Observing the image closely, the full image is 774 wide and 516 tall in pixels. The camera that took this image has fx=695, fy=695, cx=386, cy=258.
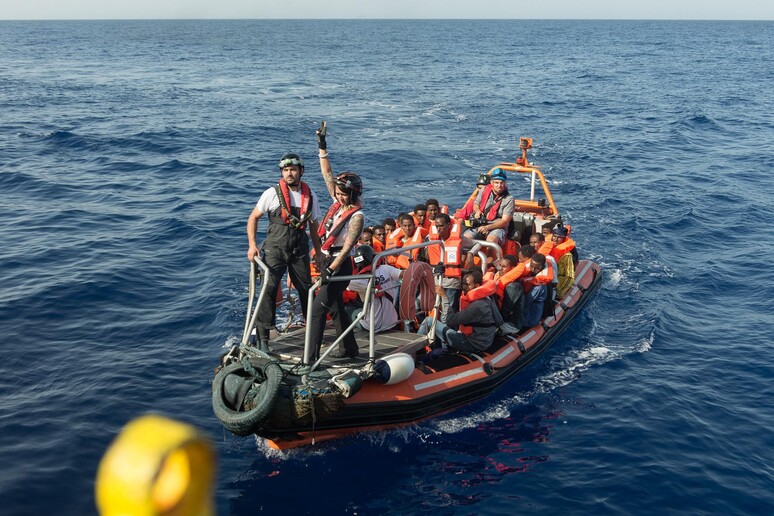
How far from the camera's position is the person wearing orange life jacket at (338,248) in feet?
25.3

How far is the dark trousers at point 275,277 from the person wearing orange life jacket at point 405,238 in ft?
10.2

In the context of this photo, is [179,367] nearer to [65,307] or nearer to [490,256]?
[65,307]

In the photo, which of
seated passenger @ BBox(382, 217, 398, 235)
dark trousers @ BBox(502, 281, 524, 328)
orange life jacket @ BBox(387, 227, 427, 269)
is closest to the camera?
dark trousers @ BBox(502, 281, 524, 328)

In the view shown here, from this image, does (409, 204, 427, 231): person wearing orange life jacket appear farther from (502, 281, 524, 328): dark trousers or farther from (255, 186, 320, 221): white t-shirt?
(255, 186, 320, 221): white t-shirt

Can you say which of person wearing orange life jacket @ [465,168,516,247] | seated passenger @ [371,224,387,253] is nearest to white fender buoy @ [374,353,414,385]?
seated passenger @ [371,224,387,253]

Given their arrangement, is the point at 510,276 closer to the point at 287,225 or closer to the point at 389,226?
the point at 389,226

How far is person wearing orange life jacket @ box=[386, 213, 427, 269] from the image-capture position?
446 inches

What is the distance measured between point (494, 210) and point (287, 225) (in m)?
5.71

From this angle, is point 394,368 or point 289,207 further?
point 394,368

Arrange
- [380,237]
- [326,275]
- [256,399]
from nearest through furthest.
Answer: [256,399] → [326,275] → [380,237]

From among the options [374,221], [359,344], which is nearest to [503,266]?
[359,344]

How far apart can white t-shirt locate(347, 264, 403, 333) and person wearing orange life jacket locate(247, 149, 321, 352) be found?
3.91 ft

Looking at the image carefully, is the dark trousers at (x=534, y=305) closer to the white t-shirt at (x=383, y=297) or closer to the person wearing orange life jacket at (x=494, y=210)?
the person wearing orange life jacket at (x=494, y=210)

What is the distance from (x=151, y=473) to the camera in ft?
3.45
